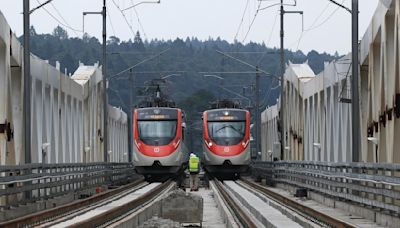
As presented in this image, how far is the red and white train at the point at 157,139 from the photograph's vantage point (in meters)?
48.8

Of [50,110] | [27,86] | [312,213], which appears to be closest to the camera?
[312,213]

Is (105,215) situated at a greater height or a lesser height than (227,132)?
lesser

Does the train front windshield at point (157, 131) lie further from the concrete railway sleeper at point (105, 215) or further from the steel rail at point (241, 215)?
the steel rail at point (241, 215)

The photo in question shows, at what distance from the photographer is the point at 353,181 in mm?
24484

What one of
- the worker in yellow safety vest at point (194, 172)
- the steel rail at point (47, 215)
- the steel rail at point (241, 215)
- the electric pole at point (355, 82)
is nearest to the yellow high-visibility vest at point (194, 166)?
the worker in yellow safety vest at point (194, 172)

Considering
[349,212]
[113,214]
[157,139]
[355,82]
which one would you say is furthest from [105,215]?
[157,139]

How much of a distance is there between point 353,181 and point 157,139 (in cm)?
2536

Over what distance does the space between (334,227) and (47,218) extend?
24.6ft

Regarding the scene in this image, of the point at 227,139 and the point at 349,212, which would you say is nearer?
the point at 349,212

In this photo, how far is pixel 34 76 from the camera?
3956cm

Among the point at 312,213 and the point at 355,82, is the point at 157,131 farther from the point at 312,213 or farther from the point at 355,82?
the point at 312,213

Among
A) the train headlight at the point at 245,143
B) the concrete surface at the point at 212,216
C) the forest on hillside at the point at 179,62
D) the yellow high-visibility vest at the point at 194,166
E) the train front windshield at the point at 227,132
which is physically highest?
the forest on hillside at the point at 179,62

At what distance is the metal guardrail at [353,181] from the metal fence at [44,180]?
312 inches

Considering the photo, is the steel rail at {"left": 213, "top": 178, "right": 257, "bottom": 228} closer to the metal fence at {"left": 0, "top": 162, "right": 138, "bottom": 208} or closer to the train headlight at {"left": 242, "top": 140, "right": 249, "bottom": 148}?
the metal fence at {"left": 0, "top": 162, "right": 138, "bottom": 208}
